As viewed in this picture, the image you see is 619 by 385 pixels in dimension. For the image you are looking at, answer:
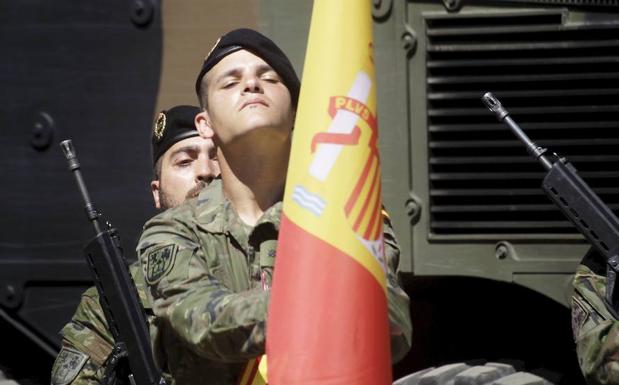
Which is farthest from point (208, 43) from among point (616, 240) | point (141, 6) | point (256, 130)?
point (256, 130)

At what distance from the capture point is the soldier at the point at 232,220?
3.02 m

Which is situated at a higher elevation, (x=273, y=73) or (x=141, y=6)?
(x=141, y=6)

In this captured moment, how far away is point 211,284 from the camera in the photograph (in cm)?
302

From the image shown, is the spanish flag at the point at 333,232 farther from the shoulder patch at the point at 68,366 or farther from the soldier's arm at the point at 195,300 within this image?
the shoulder patch at the point at 68,366

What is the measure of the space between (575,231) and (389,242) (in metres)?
1.61

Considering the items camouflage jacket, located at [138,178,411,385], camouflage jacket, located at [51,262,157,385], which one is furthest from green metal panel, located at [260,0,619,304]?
camouflage jacket, located at [138,178,411,385]

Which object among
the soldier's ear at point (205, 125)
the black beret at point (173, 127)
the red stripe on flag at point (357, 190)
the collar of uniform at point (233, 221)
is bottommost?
the collar of uniform at point (233, 221)

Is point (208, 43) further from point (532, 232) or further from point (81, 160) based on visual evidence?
point (532, 232)

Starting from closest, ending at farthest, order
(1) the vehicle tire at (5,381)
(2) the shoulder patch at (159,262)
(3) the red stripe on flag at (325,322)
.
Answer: (3) the red stripe on flag at (325,322) → (2) the shoulder patch at (159,262) → (1) the vehicle tire at (5,381)

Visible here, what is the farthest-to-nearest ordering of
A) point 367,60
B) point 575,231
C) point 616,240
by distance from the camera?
point 575,231, point 616,240, point 367,60

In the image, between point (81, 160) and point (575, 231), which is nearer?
point (575, 231)

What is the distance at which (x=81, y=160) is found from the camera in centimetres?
497

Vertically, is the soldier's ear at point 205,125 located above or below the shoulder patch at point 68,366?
above

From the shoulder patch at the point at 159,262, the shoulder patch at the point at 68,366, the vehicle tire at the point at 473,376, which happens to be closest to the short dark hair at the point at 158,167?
the shoulder patch at the point at 68,366
